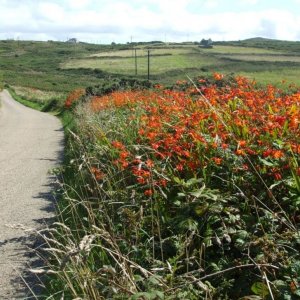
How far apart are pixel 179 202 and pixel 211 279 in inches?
33.5

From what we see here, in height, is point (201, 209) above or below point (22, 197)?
above

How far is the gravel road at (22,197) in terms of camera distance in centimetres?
527

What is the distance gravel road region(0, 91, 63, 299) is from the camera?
5.27 metres

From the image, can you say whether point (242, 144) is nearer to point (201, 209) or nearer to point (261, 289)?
point (201, 209)

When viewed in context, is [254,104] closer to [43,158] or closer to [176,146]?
[176,146]

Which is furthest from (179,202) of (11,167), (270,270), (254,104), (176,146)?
(11,167)

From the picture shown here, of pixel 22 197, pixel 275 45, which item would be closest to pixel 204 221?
pixel 22 197

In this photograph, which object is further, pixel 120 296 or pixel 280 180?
pixel 280 180

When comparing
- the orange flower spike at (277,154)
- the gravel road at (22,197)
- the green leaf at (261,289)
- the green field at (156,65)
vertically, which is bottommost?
the green field at (156,65)

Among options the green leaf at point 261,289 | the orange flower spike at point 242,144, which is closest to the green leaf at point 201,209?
the orange flower spike at point 242,144

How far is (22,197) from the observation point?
877 centimetres

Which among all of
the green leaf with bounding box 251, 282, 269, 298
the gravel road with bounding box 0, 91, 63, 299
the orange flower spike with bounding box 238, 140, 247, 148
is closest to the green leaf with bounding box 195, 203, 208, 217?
the orange flower spike with bounding box 238, 140, 247, 148

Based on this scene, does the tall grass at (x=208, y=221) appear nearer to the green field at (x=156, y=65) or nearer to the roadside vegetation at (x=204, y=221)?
the roadside vegetation at (x=204, y=221)

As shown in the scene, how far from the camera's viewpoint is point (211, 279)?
3672 millimetres
